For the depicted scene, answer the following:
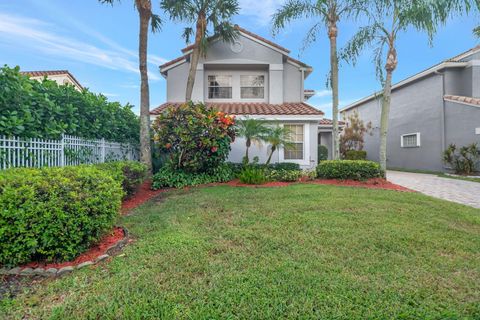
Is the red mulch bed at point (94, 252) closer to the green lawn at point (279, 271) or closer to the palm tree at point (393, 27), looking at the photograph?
the green lawn at point (279, 271)

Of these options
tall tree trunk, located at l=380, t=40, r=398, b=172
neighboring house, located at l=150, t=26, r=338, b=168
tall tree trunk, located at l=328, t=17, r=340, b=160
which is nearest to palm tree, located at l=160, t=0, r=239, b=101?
neighboring house, located at l=150, t=26, r=338, b=168

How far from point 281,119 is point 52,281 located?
10399mm

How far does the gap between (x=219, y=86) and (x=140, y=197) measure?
860 cm

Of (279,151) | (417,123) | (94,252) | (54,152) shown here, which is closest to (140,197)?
(54,152)

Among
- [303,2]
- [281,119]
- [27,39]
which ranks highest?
[303,2]

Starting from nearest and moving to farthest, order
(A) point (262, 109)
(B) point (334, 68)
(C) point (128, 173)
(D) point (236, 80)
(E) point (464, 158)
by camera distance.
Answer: (C) point (128, 173) < (B) point (334, 68) < (A) point (262, 109) < (E) point (464, 158) < (D) point (236, 80)

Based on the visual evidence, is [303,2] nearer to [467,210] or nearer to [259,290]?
[467,210]

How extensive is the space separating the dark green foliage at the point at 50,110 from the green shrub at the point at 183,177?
2.61m

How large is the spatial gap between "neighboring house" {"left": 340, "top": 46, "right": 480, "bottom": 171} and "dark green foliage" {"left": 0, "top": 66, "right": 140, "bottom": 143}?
1283cm

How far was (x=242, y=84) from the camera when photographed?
14.2 meters

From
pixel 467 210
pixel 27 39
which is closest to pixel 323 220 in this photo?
pixel 467 210

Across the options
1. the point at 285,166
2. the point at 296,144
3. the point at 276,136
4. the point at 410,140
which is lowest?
the point at 285,166

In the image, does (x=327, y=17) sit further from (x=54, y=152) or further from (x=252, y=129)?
(x=54, y=152)

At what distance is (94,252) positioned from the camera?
369 centimetres
